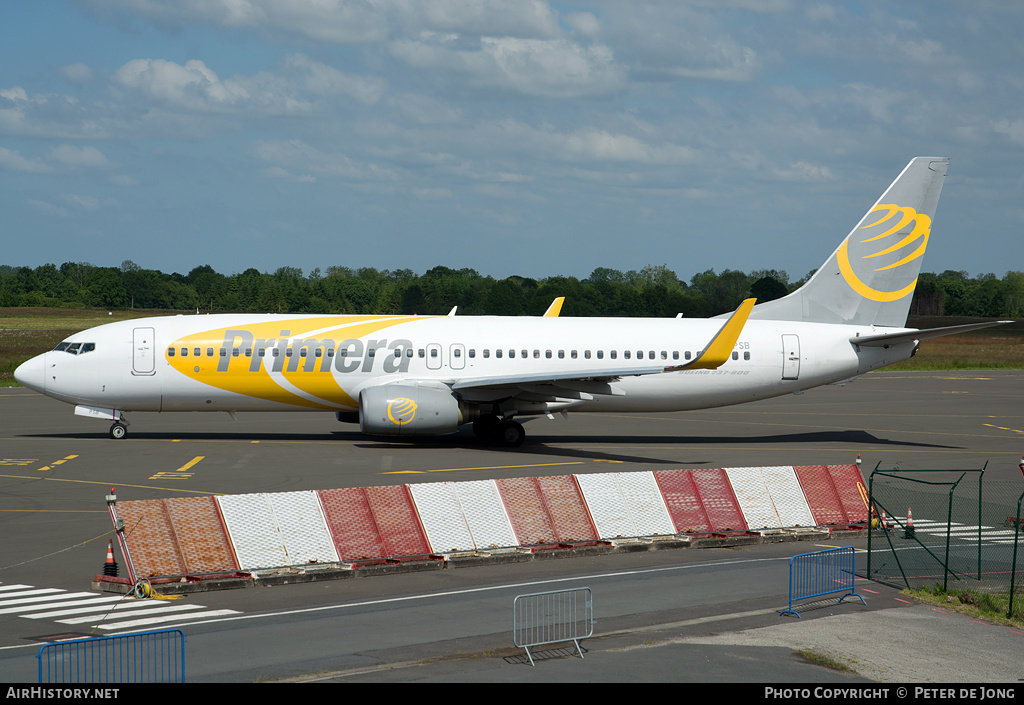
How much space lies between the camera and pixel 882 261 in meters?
39.2

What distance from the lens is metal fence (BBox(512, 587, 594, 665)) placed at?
1427 centimetres

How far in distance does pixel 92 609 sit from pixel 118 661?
3.47 metres

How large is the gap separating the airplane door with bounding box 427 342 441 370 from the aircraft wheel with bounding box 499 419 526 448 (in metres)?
3.38

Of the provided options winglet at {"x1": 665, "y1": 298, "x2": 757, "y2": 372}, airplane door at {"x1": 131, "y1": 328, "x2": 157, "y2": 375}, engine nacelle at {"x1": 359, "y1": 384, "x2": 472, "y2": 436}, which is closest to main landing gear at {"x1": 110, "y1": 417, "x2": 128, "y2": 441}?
airplane door at {"x1": 131, "y1": 328, "x2": 157, "y2": 375}

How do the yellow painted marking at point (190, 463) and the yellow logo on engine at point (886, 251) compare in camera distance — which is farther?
the yellow logo on engine at point (886, 251)

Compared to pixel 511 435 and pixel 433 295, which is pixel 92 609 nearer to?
pixel 511 435

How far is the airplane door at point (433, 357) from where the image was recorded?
36.5m

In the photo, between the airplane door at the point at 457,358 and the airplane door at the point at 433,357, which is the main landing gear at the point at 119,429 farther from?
the airplane door at the point at 457,358

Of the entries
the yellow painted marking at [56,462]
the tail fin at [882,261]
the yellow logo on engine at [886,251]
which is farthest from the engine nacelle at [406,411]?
the yellow logo on engine at [886,251]

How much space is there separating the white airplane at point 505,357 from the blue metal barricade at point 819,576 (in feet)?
46.9

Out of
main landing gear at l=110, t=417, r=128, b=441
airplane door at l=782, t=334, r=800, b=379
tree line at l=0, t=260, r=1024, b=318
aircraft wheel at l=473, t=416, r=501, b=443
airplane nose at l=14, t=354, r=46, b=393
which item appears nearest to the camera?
airplane nose at l=14, t=354, r=46, b=393

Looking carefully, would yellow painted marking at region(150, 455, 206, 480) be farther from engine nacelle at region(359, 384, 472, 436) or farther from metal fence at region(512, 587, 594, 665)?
metal fence at region(512, 587, 594, 665)

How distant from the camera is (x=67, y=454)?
106ft
